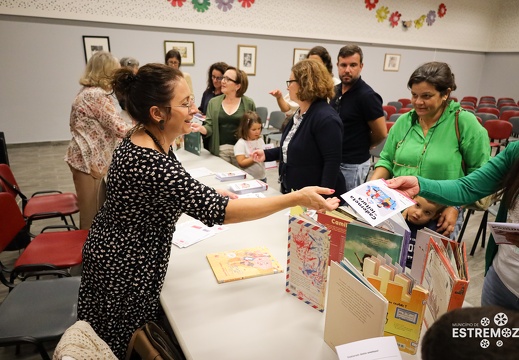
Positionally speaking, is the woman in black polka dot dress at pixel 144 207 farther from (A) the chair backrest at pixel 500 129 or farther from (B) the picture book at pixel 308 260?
(A) the chair backrest at pixel 500 129

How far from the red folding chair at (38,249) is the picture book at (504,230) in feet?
7.35

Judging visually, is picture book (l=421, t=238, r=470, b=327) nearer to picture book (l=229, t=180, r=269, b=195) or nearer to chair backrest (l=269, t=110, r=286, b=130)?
picture book (l=229, t=180, r=269, b=195)

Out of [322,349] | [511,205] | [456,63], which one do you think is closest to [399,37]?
[456,63]

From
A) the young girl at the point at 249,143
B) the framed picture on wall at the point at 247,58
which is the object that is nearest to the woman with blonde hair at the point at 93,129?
the young girl at the point at 249,143

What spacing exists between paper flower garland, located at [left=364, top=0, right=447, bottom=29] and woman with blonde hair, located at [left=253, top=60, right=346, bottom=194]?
968 centimetres

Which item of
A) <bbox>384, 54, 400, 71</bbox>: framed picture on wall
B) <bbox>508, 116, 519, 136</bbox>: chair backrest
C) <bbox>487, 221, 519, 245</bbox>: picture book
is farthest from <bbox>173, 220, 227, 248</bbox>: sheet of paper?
<bbox>384, 54, 400, 71</bbox>: framed picture on wall

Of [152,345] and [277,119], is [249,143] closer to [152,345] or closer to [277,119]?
[152,345]

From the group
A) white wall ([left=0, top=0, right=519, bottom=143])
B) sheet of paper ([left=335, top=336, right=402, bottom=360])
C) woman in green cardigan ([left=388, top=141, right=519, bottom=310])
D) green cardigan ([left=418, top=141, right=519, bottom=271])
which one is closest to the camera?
sheet of paper ([left=335, top=336, right=402, bottom=360])

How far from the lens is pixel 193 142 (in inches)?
145

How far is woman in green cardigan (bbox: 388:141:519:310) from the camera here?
4.67 ft

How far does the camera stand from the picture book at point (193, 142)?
3592 mm

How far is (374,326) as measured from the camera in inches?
39.7
